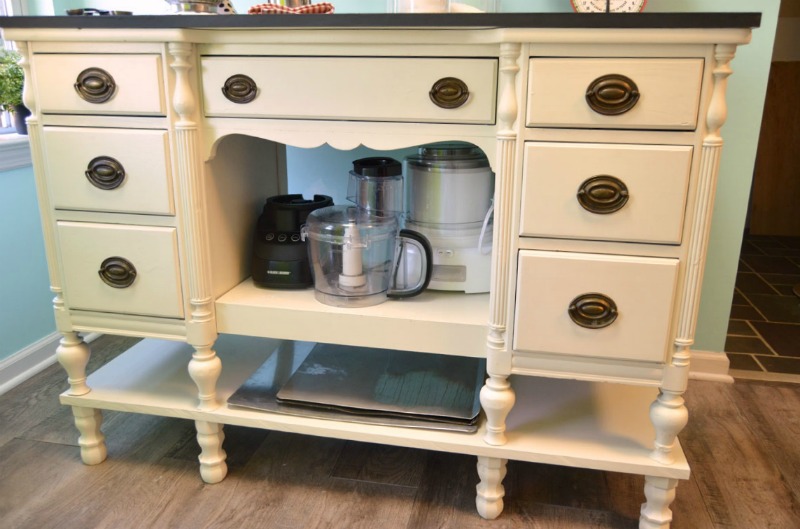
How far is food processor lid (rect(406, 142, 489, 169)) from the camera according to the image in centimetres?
146

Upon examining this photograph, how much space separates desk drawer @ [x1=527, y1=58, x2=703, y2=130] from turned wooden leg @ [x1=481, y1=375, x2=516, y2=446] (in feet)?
1.65

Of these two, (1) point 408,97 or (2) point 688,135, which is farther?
(1) point 408,97

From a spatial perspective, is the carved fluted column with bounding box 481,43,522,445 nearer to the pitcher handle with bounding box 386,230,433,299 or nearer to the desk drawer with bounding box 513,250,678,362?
the desk drawer with bounding box 513,250,678,362

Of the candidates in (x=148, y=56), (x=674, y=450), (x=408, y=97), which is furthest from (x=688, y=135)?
(x=148, y=56)

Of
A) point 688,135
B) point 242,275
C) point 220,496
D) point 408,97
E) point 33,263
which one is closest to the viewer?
point 688,135

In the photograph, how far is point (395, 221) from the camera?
1.49 m

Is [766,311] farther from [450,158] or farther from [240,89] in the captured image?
[240,89]

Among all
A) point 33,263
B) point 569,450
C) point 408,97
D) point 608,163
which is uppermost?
point 408,97

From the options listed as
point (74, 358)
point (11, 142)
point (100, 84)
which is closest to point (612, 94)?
point (100, 84)

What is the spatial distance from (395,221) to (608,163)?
533 millimetres

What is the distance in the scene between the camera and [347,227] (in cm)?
145

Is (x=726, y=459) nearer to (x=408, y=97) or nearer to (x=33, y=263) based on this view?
(x=408, y=97)

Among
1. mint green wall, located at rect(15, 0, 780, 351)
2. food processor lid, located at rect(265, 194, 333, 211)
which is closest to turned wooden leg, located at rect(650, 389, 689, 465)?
mint green wall, located at rect(15, 0, 780, 351)

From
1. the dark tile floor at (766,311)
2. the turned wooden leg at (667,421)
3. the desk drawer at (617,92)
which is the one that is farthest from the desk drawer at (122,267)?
the dark tile floor at (766,311)
